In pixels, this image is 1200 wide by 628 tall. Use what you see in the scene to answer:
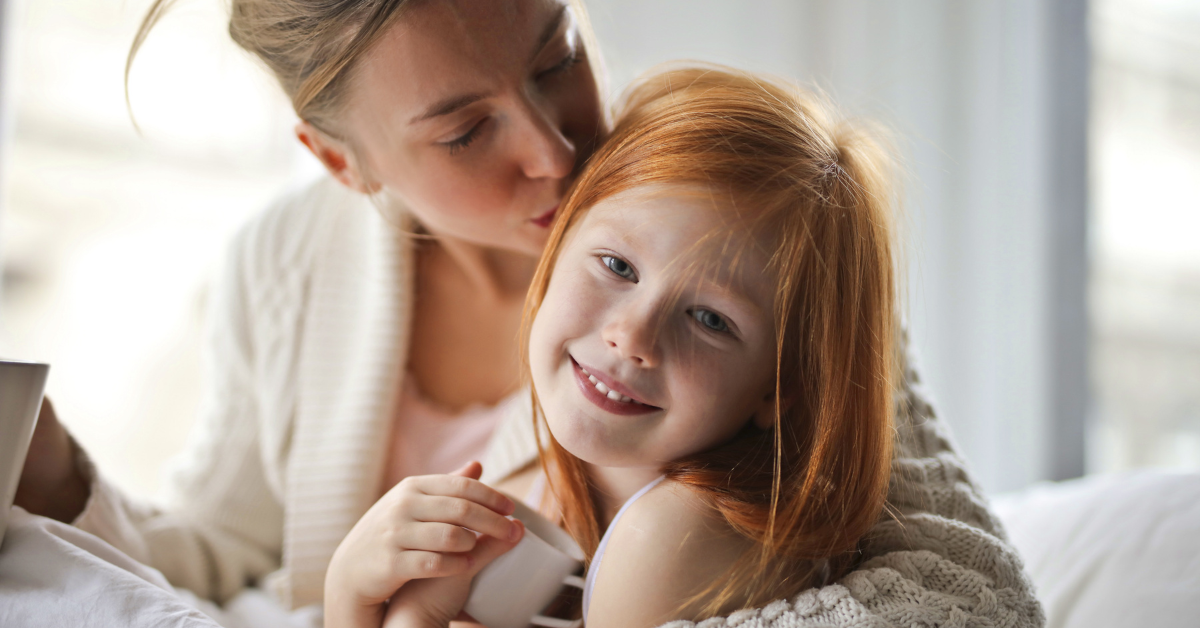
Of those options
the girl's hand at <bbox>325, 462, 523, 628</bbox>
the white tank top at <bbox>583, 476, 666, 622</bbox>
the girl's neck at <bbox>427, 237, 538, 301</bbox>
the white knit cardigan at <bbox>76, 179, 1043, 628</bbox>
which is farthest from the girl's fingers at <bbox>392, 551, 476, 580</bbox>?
the girl's neck at <bbox>427, 237, 538, 301</bbox>

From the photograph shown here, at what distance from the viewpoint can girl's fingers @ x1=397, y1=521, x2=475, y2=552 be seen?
62 centimetres

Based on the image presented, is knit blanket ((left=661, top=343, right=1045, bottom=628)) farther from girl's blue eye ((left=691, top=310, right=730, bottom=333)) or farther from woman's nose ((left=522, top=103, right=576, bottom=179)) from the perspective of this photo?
woman's nose ((left=522, top=103, right=576, bottom=179))

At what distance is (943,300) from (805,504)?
1482 mm

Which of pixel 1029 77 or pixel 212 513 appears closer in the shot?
pixel 212 513

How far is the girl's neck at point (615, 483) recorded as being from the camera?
72 centimetres

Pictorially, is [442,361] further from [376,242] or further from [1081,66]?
[1081,66]

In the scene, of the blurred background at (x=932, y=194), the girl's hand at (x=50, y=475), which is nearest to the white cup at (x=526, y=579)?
the girl's hand at (x=50, y=475)

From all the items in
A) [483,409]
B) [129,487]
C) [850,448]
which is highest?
[850,448]

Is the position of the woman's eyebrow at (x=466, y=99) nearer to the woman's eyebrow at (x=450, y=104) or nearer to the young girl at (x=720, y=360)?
the woman's eyebrow at (x=450, y=104)

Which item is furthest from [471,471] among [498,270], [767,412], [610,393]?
[498,270]

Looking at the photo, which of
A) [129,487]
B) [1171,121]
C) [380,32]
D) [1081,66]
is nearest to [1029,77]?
[1081,66]

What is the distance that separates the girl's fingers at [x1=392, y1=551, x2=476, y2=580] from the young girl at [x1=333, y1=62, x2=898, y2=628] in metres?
0.02

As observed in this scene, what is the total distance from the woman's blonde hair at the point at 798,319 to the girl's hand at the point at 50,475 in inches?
21.2

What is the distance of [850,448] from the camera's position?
66cm
